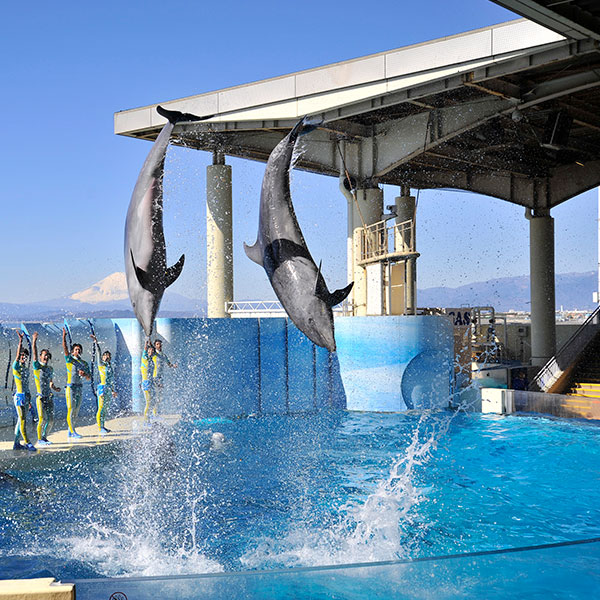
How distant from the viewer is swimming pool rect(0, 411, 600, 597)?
6.13 m

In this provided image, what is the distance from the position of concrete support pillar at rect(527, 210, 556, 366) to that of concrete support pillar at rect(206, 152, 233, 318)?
33.9ft

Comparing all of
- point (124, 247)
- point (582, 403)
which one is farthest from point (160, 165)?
point (582, 403)

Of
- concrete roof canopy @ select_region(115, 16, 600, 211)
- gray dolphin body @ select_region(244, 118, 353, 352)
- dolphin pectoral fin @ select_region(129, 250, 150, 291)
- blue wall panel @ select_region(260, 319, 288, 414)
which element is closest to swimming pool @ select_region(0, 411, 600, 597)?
blue wall panel @ select_region(260, 319, 288, 414)

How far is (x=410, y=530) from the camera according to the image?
6.81 meters

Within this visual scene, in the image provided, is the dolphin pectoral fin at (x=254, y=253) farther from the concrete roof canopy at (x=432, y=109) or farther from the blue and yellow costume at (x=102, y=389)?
the concrete roof canopy at (x=432, y=109)

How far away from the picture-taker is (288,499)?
793cm

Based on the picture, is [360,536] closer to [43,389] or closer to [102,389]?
[43,389]

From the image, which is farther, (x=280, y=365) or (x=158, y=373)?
(x=280, y=365)

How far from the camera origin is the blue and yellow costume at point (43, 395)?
931 centimetres

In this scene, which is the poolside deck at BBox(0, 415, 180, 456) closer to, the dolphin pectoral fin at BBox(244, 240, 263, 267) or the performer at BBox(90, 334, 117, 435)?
the performer at BBox(90, 334, 117, 435)

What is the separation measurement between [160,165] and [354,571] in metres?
3.42

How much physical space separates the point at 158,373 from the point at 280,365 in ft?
8.81

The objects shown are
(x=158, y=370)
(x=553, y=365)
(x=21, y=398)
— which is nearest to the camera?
(x=21, y=398)

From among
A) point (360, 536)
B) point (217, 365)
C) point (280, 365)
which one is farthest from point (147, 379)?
point (360, 536)
